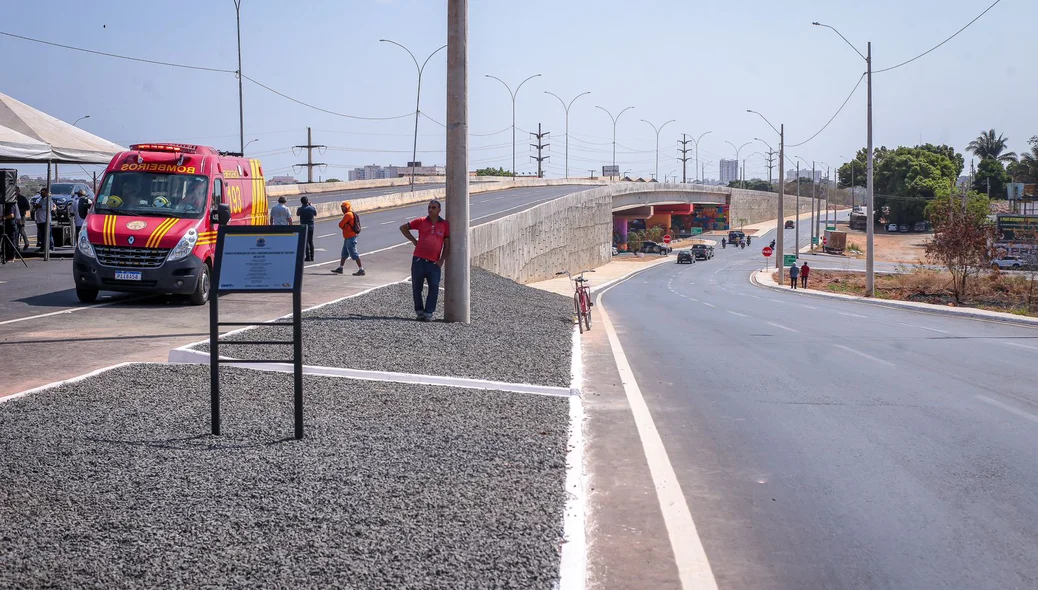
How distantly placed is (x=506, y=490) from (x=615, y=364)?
7242mm

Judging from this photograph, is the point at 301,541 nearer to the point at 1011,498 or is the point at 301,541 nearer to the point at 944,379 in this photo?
the point at 1011,498

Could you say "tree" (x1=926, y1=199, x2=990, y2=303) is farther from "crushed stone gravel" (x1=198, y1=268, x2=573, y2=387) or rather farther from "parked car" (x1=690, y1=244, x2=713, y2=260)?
"parked car" (x1=690, y1=244, x2=713, y2=260)

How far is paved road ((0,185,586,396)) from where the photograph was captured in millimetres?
10633

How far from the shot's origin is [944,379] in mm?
11344

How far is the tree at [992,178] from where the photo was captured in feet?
443

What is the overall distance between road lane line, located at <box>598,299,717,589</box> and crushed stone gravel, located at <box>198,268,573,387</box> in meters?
1.51

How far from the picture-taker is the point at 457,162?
14.0m

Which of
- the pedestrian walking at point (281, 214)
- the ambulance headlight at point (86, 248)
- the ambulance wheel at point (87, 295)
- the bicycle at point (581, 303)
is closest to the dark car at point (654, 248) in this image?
the pedestrian walking at point (281, 214)

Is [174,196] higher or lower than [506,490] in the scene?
higher

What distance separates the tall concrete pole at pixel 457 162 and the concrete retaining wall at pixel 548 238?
15.6 meters

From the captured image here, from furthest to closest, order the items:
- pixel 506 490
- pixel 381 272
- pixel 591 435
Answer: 1. pixel 381 272
2. pixel 591 435
3. pixel 506 490

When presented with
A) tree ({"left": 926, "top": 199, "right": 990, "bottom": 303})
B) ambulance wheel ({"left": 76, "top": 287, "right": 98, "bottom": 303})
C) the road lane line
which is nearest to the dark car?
tree ({"left": 926, "top": 199, "right": 990, "bottom": 303})

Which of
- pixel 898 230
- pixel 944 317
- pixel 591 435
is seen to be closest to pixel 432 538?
pixel 591 435

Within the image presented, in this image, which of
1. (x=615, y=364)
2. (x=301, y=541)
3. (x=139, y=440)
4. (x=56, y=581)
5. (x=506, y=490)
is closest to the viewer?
(x=56, y=581)
